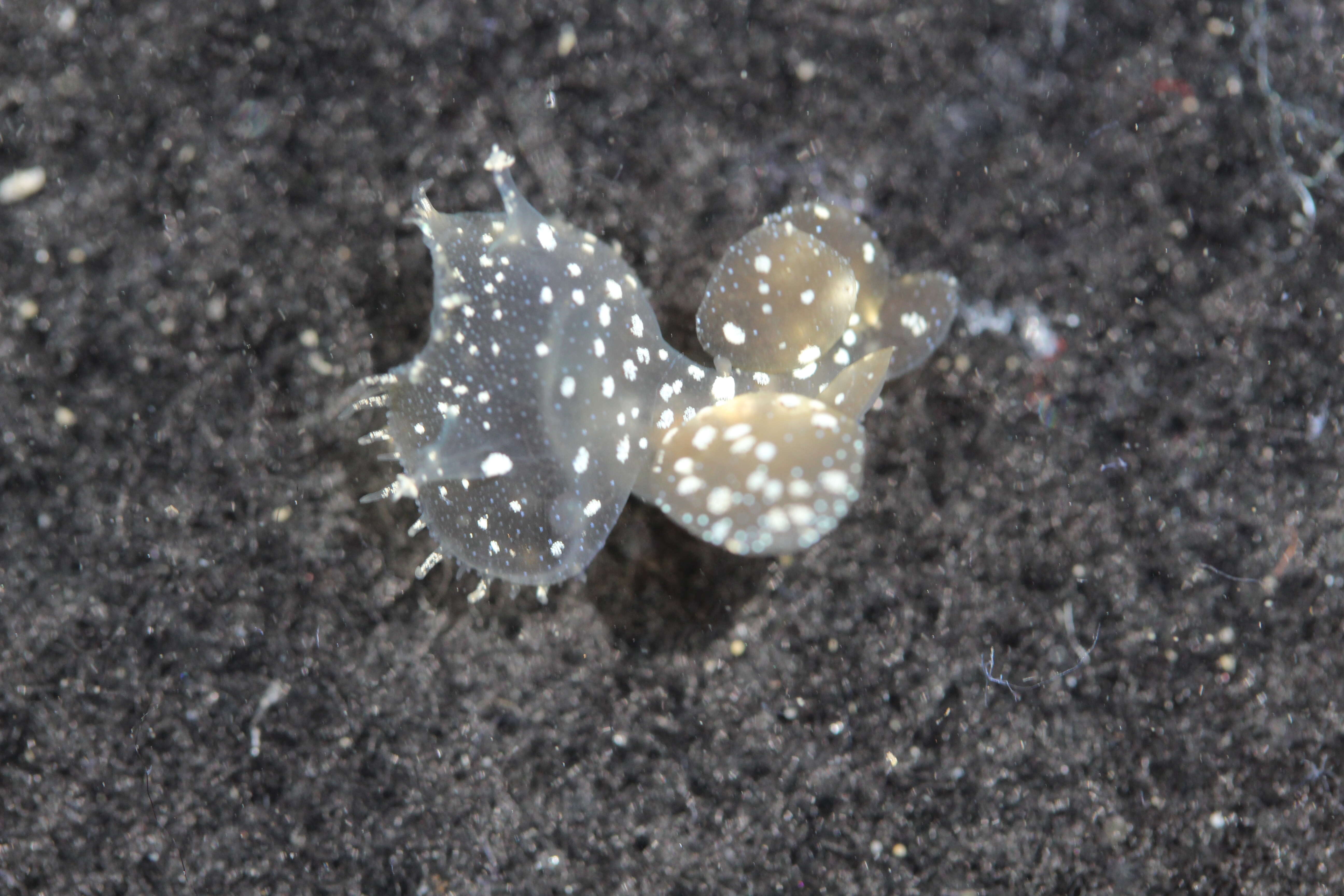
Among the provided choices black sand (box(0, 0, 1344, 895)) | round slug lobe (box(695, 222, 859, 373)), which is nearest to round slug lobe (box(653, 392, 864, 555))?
round slug lobe (box(695, 222, 859, 373))

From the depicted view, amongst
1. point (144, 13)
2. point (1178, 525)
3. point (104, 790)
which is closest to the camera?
point (144, 13)

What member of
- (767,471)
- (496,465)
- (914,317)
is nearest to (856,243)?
(914,317)

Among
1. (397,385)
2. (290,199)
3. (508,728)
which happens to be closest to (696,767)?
(508,728)

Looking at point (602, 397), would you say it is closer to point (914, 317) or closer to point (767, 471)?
point (767, 471)

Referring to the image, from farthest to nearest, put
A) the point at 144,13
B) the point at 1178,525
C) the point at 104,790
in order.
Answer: the point at 1178,525 → the point at 104,790 → the point at 144,13

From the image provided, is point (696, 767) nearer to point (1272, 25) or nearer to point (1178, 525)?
point (1178, 525)
